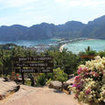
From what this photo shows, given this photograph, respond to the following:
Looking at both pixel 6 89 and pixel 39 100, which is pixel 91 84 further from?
pixel 6 89

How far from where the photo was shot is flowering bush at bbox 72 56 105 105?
138 inches

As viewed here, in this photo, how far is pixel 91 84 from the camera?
361 cm

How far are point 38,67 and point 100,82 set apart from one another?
23.3ft

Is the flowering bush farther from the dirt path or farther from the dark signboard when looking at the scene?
the dark signboard

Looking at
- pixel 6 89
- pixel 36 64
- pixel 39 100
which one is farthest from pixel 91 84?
pixel 36 64

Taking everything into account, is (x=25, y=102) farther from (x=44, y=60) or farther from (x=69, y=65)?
(x=69, y=65)

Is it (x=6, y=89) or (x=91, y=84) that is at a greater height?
(x=91, y=84)

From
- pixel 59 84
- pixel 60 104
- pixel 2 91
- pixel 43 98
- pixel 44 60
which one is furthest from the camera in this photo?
pixel 44 60

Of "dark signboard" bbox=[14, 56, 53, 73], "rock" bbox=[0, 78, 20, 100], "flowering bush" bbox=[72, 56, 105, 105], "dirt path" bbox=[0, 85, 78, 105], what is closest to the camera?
"flowering bush" bbox=[72, 56, 105, 105]

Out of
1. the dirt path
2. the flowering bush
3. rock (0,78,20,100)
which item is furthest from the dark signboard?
the flowering bush

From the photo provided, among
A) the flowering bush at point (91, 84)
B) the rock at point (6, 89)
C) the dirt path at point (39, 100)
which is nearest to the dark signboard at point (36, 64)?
the rock at point (6, 89)

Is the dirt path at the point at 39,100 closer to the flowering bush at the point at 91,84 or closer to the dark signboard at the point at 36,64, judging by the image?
the flowering bush at the point at 91,84

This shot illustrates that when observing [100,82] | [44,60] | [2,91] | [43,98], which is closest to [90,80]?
[100,82]

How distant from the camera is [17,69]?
1072 cm
